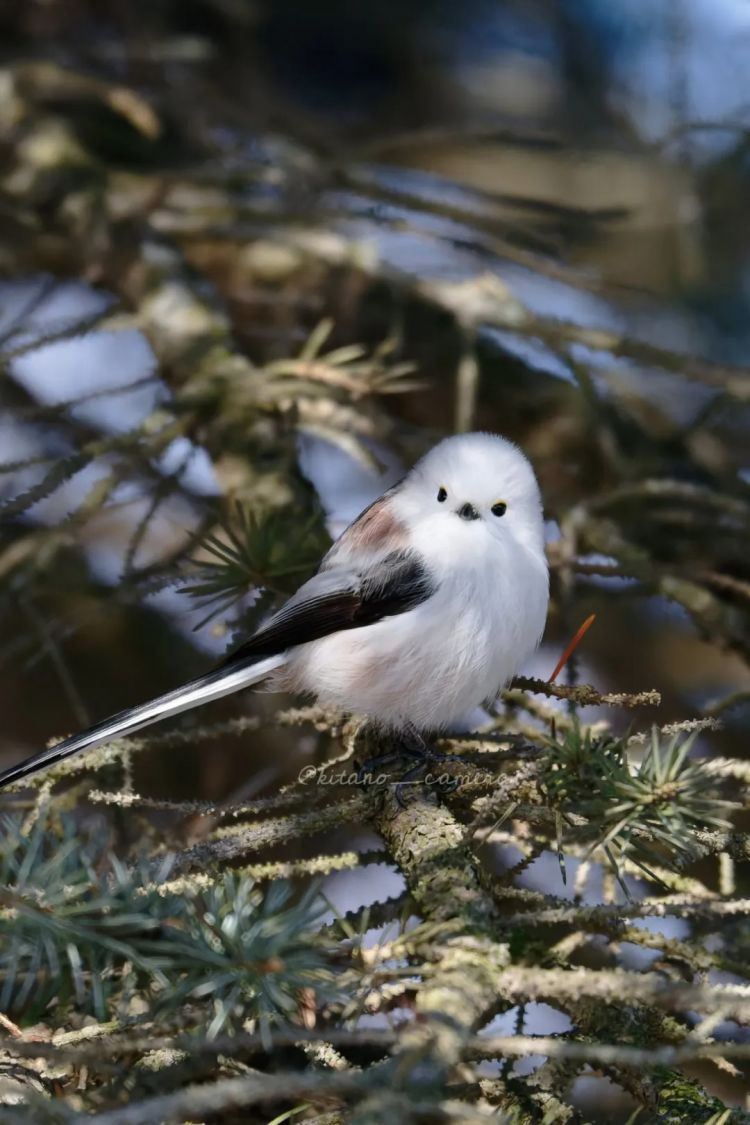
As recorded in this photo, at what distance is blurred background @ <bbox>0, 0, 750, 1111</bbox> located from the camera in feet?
7.25

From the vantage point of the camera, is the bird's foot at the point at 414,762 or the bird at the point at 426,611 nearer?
the bird's foot at the point at 414,762

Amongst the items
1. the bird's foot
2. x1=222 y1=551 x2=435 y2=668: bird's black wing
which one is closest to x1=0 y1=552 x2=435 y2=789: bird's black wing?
x1=222 y1=551 x2=435 y2=668: bird's black wing

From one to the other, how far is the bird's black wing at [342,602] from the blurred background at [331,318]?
73 mm

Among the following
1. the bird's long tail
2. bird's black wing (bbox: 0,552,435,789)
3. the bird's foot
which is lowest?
the bird's foot

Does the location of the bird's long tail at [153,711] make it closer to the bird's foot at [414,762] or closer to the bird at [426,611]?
the bird at [426,611]

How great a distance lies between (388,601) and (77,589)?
0.92 meters

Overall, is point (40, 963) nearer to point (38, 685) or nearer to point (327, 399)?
point (327, 399)

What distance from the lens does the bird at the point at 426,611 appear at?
1.83 meters

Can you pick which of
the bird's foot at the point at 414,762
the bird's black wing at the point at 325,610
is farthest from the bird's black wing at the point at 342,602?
the bird's foot at the point at 414,762

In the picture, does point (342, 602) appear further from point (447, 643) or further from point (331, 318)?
point (331, 318)

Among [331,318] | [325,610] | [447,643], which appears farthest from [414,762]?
[331,318]

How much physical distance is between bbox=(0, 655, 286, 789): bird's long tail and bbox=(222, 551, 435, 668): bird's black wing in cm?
3

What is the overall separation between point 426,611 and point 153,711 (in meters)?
0.49

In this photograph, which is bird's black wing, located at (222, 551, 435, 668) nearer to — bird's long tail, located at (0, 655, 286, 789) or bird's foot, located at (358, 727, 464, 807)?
bird's long tail, located at (0, 655, 286, 789)
